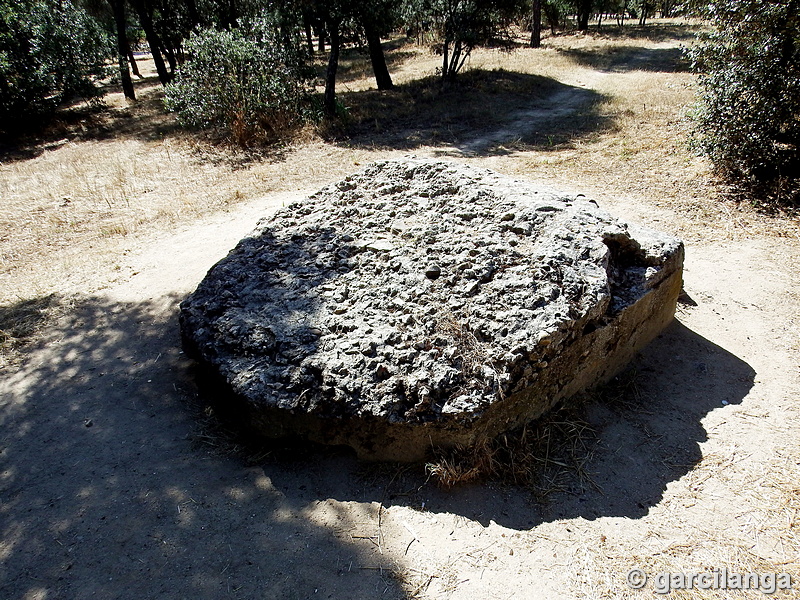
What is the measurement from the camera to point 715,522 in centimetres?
266

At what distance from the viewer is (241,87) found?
1048 cm

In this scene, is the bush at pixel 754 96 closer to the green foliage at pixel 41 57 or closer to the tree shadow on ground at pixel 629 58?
the tree shadow on ground at pixel 629 58

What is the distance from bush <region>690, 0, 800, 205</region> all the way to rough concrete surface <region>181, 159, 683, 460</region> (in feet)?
12.7

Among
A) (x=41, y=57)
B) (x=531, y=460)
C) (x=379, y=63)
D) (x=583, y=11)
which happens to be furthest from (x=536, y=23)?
(x=531, y=460)

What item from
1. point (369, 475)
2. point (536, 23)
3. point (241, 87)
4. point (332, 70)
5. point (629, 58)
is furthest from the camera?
point (536, 23)

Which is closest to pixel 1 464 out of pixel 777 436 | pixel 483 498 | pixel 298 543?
pixel 298 543

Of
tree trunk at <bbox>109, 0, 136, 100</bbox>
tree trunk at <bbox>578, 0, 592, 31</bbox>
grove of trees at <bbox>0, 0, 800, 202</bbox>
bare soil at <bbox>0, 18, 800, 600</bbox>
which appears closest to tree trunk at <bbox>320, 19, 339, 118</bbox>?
grove of trees at <bbox>0, 0, 800, 202</bbox>

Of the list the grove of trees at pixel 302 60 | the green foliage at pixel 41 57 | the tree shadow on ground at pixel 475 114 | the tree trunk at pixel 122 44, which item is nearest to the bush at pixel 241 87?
the grove of trees at pixel 302 60

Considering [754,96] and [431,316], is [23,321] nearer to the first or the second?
[431,316]

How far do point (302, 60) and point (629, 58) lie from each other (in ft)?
38.3

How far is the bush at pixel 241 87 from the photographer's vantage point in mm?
10438

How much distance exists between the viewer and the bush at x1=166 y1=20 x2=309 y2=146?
34.2ft

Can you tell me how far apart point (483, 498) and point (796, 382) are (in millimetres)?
2433

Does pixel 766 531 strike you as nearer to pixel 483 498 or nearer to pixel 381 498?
pixel 483 498
